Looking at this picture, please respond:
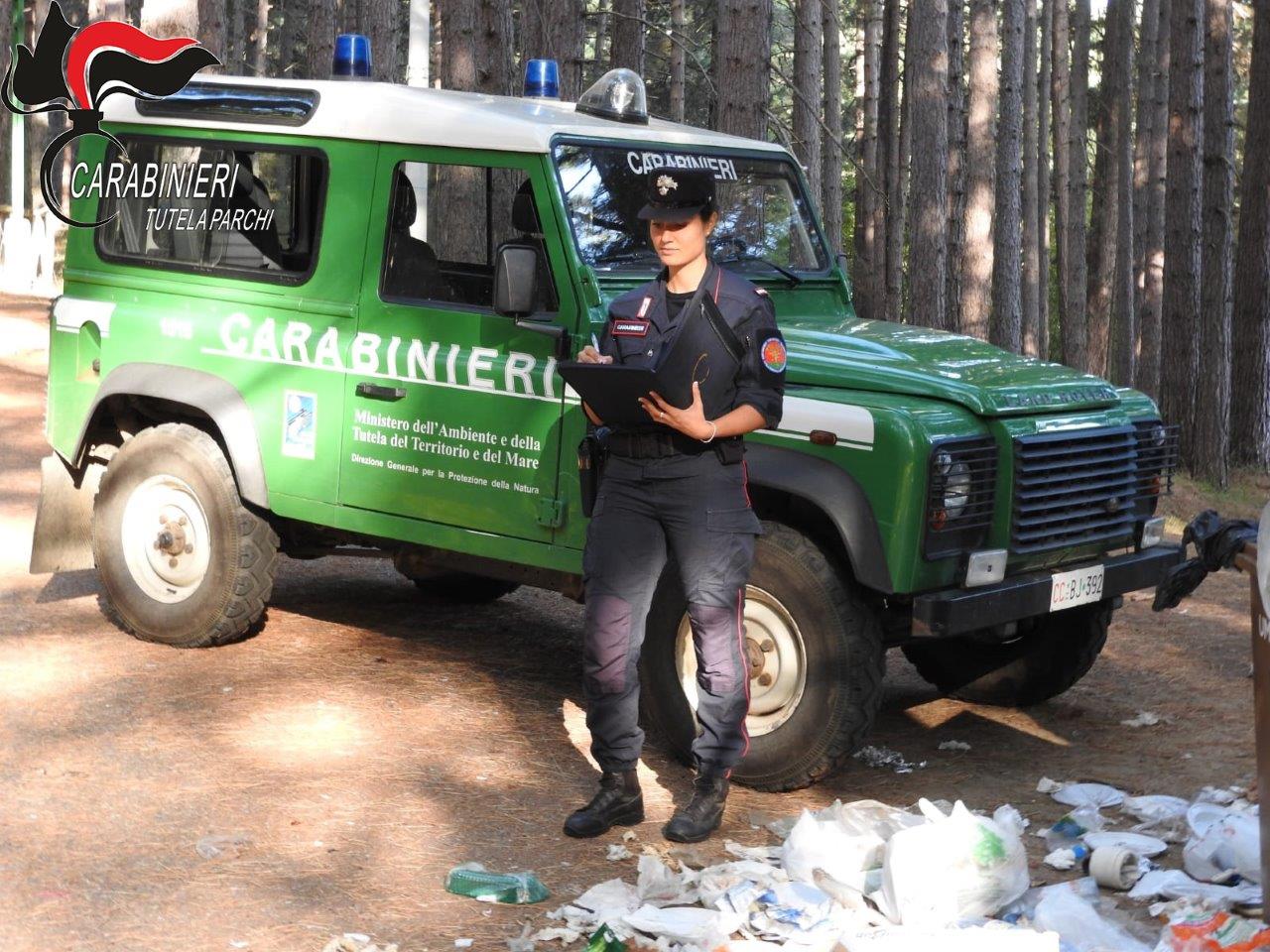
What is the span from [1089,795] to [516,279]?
285 cm

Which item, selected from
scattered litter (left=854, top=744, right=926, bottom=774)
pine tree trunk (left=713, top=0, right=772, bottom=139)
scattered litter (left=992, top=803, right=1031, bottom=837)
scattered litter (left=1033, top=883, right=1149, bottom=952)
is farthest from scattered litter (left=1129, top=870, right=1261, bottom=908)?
pine tree trunk (left=713, top=0, right=772, bottom=139)

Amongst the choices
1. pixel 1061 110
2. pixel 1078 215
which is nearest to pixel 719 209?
pixel 1078 215

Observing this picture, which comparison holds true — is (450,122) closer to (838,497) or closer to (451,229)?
(451,229)

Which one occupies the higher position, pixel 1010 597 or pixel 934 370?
pixel 934 370

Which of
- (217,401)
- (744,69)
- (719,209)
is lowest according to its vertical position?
(217,401)

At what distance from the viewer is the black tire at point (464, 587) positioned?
8398 millimetres

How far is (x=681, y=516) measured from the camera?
4.95 meters

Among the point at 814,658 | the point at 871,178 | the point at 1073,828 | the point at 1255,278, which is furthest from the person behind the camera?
the point at 871,178

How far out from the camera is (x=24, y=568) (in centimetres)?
886

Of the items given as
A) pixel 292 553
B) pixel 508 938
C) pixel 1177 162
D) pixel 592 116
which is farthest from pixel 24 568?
pixel 1177 162

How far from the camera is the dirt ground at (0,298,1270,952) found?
15.1 ft

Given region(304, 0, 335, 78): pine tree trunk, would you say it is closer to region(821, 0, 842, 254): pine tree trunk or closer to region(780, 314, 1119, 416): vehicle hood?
region(821, 0, 842, 254): pine tree trunk

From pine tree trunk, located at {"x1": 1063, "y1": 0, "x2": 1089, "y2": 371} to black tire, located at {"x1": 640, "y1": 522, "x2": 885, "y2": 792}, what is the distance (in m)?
17.5

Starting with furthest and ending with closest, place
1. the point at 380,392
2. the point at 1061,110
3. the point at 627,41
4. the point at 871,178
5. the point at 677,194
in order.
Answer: the point at 1061,110 < the point at 871,178 < the point at 627,41 < the point at 380,392 < the point at 677,194
